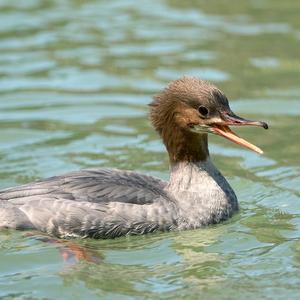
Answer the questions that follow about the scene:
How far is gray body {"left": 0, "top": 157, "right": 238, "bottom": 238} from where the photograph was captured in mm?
8828

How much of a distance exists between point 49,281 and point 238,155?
13.0 ft

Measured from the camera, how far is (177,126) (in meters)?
9.39

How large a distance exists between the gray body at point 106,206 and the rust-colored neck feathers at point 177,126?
308mm

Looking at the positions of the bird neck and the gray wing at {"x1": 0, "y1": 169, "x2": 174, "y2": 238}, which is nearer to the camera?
the gray wing at {"x1": 0, "y1": 169, "x2": 174, "y2": 238}

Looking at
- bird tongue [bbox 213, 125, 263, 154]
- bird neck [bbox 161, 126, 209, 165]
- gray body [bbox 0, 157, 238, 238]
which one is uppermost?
bird tongue [bbox 213, 125, 263, 154]

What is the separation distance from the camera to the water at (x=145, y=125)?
8055 millimetres

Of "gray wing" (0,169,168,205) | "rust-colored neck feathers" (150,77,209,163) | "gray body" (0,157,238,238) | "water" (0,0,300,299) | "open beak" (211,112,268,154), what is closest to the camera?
"water" (0,0,300,299)

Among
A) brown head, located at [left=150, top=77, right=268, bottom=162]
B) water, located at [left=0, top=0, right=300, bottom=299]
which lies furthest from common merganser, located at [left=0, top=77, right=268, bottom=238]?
water, located at [left=0, top=0, right=300, bottom=299]

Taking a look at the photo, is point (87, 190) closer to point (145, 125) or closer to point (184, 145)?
point (184, 145)

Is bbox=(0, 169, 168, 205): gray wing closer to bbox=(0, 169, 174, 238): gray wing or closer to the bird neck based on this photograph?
bbox=(0, 169, 174, 238): gray wing

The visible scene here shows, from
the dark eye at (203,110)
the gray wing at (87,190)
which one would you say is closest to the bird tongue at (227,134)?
the dark eye at (203,110)

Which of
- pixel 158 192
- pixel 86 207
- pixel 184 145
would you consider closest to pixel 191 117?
pixel 184 145

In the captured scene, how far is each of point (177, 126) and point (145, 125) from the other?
9.56 ft

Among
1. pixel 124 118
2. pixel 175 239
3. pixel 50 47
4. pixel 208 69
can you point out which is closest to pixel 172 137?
pixel 175 239
